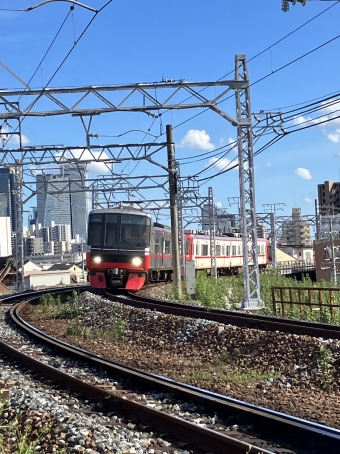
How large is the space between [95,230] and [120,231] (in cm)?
100

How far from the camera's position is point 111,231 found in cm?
2209

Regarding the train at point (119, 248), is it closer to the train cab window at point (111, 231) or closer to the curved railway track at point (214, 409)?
the train cab window at point (111, 231)

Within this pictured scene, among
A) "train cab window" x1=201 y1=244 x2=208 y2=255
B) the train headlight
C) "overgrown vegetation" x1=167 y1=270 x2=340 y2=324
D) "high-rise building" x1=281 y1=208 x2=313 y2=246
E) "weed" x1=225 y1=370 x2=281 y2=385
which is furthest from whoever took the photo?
"high-rise building" x1=281 y1=208 x2=313 y2=246

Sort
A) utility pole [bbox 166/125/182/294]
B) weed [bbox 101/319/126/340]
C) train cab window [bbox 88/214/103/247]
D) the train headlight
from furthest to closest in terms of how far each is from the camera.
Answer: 1. utility pole [bbox 166/125/182/294]
2. train cab window [bbox 88/214/103/247]
3. the train headlight
4. weed [bbox 101/319/126/340]

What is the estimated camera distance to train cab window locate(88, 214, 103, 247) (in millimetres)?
22266

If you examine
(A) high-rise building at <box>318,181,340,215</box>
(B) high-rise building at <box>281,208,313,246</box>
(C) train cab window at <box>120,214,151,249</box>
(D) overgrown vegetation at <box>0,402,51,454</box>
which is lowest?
(D) overgrown vegetation at <box>0,402,51,454</box>

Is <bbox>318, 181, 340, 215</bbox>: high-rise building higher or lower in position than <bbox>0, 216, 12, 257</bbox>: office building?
higher

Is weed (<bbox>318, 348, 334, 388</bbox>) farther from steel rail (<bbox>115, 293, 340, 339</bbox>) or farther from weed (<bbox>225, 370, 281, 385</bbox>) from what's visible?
steel rail (<bbox>115, 293, 340, 339</bbox>)

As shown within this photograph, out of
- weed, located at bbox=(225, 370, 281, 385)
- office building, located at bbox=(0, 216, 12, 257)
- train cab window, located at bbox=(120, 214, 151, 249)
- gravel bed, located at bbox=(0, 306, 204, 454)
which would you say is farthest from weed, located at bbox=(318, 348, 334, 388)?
office building, located at bbox=(0, 216, 12, 257)

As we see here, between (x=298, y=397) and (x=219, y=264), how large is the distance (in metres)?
33.1

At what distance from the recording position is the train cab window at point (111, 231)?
72.4ft

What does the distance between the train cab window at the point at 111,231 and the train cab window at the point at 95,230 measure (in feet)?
0.77

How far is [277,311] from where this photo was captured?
18.3 meters

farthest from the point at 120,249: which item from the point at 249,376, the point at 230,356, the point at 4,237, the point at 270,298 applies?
the point at 4,237
